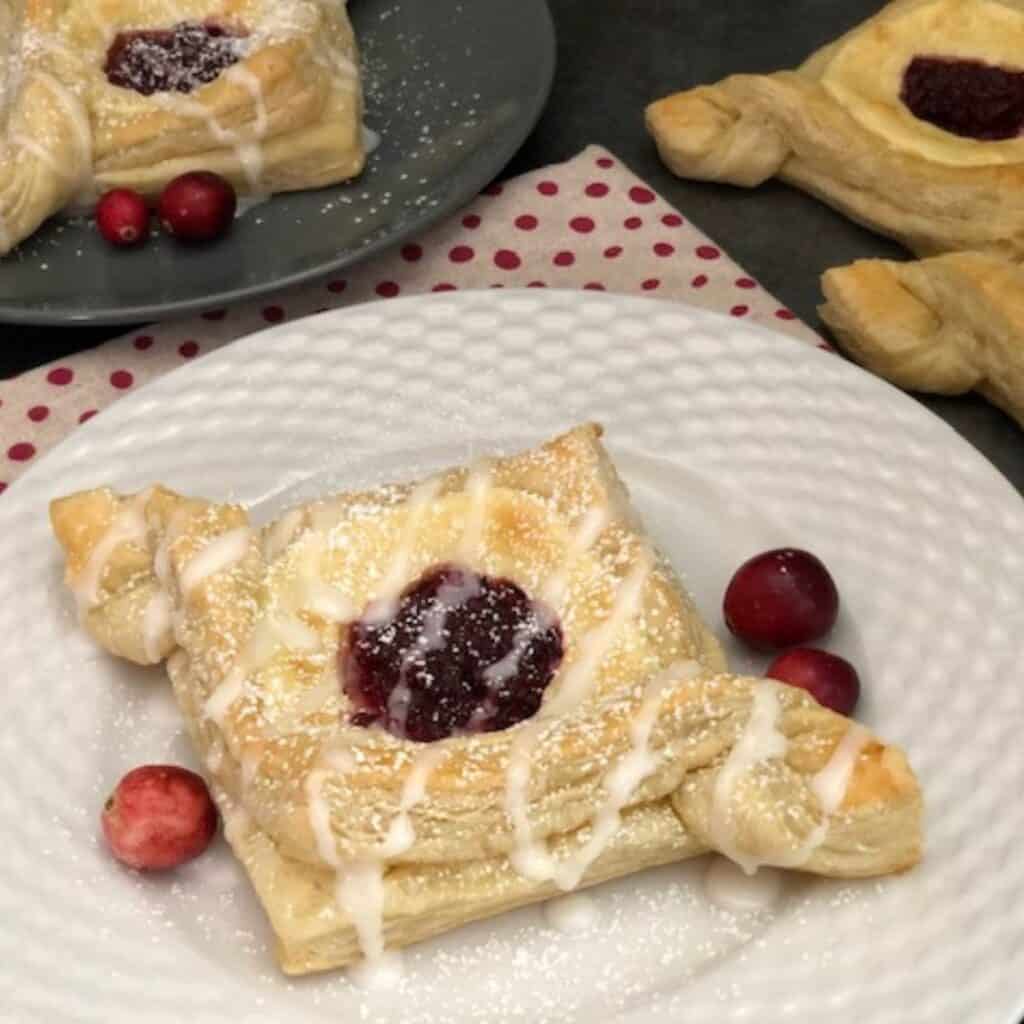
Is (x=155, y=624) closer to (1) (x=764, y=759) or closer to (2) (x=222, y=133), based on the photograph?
(1) (x=764, y=759)

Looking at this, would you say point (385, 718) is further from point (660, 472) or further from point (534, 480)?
point (660, 472)

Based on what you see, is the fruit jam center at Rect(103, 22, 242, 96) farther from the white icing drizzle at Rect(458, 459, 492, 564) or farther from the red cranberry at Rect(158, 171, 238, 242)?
the white icing drizzle at Rect(458, 459, 492, 564)

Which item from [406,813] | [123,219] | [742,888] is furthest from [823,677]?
[123,219]

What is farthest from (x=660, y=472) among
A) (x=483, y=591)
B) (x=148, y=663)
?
(x=148, y=663)

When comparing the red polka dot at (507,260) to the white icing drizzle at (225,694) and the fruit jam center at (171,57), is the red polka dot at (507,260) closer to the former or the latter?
the fruit jam center at (171,57)

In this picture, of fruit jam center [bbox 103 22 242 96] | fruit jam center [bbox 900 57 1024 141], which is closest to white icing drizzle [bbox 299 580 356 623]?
fruit jam center [bbox 103 22 242 96]

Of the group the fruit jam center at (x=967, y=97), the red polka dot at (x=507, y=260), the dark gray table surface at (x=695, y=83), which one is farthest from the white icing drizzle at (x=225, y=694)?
the fruit jam center at (x=967, y=97)
